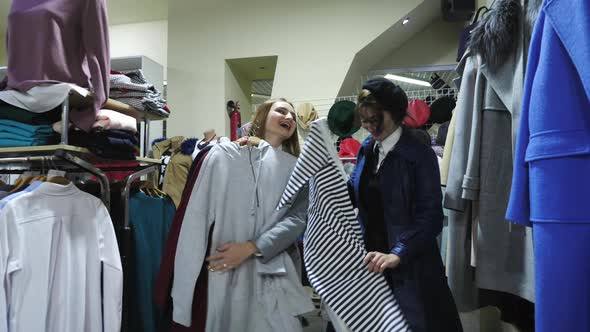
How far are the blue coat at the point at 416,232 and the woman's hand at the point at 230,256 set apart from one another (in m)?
0.45

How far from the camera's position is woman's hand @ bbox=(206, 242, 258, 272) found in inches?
49.1

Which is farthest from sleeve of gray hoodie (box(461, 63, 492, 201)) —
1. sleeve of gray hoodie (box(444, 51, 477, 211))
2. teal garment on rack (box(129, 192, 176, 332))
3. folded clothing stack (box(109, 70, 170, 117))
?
folded clothing stack (box(109, 70, 170, 117))

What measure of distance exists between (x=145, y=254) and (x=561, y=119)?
1700mm

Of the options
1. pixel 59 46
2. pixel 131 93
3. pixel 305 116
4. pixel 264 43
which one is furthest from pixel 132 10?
pixel 59 46

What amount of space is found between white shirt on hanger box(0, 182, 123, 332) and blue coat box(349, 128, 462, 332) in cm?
110

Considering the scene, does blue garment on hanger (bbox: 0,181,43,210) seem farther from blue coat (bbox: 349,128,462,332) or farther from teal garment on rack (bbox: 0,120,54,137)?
blue coat (bbox: 349,128,462,332)

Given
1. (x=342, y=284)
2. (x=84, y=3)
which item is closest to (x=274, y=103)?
(x=342, y=284)

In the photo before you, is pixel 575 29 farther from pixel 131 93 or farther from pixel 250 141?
pixel 131 93

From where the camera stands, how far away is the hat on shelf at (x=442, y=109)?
256 cm

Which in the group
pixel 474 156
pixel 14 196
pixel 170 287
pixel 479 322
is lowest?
pixel 479 322

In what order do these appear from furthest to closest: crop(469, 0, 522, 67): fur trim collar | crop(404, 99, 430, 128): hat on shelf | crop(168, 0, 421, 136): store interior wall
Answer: crop(168, 0, 421, 136): store interior wall < crop(404, 99, 430, 128): hat on shelf < crop(469, 0, 522, 67): fur trim collar

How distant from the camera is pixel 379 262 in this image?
1.12m

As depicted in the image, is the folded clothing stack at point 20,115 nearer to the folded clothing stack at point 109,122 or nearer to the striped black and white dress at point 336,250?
the folded clothing stack at point 109,122

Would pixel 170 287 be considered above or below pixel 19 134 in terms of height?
below
